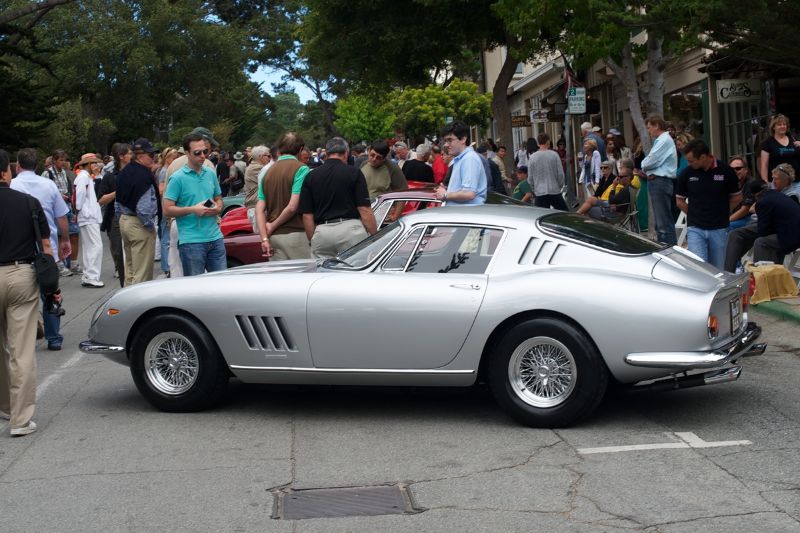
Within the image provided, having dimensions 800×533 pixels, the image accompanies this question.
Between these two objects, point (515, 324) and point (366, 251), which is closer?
point (515, 324)

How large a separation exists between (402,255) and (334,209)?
2.43 m

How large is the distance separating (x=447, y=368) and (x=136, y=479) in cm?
201

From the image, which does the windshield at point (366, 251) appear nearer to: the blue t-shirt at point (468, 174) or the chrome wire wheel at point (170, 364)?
the chrome wire wheel at point (170, 364)

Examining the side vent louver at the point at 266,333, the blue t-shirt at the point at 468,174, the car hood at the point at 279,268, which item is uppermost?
the blue t-shirt at the point at 468,174

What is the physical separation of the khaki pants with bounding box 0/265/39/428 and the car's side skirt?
1342 mm

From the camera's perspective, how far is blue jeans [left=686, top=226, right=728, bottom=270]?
11.2 meters

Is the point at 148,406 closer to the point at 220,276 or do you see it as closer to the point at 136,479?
the point at 220,276

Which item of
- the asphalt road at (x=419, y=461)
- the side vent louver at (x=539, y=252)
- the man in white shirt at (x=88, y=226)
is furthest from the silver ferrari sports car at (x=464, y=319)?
the man in white shirt at (x=88, y=226)

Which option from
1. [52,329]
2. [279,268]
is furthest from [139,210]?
[279,268]

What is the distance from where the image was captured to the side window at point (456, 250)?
7.26 m

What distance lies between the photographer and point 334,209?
974 cm

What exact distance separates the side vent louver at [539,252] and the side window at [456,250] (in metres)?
0.21

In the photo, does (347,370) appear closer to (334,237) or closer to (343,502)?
(343,502)

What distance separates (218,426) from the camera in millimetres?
7391
